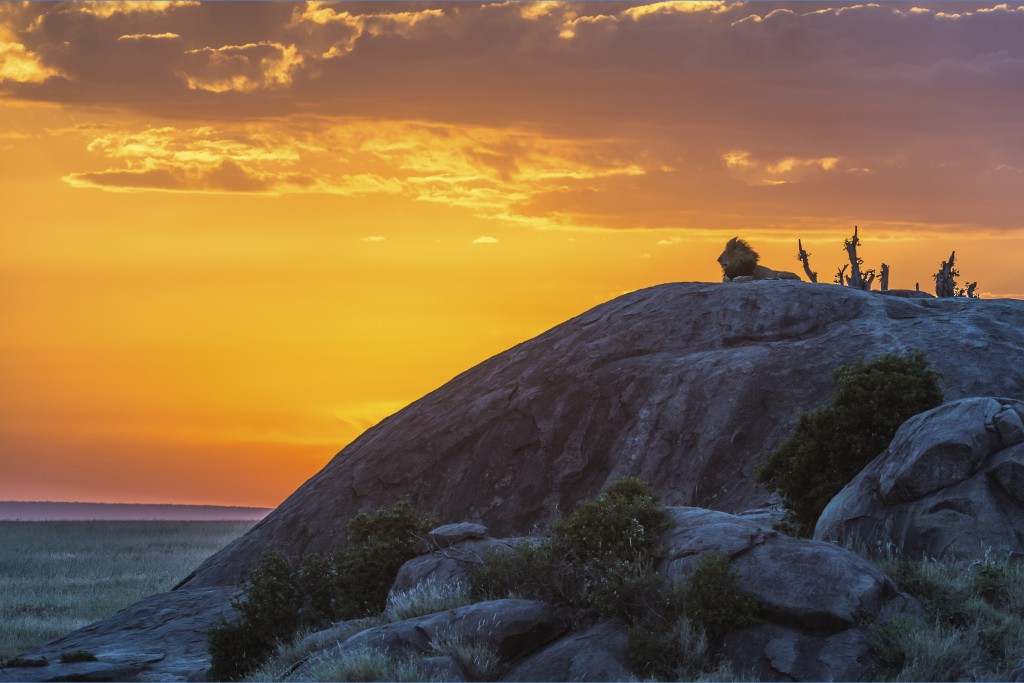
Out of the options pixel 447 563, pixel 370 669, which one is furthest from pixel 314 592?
pixel 370 669

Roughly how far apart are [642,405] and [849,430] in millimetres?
11999

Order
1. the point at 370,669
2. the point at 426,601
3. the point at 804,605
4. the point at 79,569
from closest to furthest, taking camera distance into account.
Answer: the point at 370,669
the point at 804,605
the point at 426,601
the point at 79,569

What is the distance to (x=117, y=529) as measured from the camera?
10869 cm

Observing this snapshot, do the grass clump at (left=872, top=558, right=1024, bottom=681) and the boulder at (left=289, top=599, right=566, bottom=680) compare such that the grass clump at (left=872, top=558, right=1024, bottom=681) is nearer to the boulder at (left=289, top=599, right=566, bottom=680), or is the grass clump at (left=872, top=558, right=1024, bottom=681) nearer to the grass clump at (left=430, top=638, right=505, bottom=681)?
the boulder at (left=289, top=599, right=566, bottom=680)

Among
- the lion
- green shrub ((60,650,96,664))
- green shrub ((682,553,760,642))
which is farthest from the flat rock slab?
the lion

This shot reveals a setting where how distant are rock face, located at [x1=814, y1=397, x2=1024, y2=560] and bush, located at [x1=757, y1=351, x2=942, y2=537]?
3.44 m

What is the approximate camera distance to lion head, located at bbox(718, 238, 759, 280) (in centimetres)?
5212

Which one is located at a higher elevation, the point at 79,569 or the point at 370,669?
the point at 370,669

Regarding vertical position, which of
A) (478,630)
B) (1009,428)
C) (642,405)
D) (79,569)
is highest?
(642,405)

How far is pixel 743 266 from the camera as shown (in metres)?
52.1

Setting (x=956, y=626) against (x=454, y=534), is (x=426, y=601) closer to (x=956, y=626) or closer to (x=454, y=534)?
(x=454, y=534)

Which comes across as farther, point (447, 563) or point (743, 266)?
point (743, 266)

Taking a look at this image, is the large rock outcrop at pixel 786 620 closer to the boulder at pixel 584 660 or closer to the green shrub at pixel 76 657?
the boulder at pixel 584 660

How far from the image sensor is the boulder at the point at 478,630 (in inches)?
822
